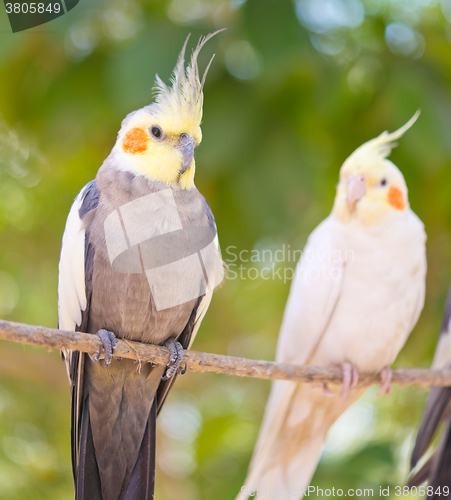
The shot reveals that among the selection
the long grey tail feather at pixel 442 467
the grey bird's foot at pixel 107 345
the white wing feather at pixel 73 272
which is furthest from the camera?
the long grey tail feather at pixel 442 467

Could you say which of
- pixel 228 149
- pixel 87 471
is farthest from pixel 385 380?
pixel 87 471

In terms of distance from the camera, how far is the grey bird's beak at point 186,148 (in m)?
1.77

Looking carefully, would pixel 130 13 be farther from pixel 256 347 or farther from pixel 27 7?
pixel 256 347

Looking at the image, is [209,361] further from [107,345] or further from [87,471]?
[87,471]

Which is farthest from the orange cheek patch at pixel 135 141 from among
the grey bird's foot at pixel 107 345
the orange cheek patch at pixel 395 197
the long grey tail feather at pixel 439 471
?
the long grey tail feather at pixel 439 471

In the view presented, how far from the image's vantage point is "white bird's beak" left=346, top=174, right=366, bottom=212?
2.37 metres

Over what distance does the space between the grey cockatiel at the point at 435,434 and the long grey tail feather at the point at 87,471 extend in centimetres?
156

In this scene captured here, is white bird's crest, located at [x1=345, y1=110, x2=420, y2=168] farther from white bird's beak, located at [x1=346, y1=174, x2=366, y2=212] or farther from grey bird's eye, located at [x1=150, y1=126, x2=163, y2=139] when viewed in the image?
grey bird's eye, located at [x1=150, y1=126, x2=163, y2=139]

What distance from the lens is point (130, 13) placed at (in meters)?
2.60

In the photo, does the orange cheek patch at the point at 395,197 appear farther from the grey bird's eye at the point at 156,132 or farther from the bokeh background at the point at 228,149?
the grey bird's eye at the point at 156,132

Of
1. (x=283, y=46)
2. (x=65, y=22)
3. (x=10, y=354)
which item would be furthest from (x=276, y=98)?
(x=10, y=354)

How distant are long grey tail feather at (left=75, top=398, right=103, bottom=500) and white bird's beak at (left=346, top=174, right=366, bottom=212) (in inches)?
58.5

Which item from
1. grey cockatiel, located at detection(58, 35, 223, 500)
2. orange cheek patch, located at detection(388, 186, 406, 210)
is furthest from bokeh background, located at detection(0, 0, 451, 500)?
grey cockatiel, located at detection(58, 35, 223, 500)

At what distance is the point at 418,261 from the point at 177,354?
1.30m
